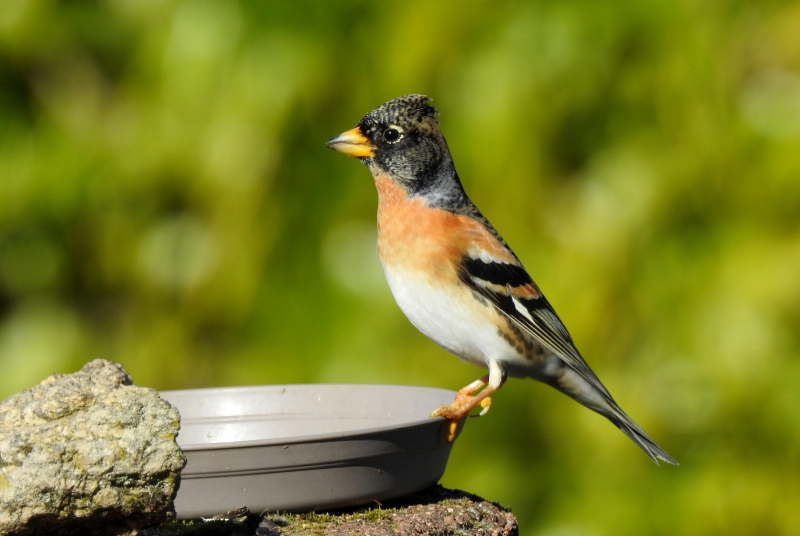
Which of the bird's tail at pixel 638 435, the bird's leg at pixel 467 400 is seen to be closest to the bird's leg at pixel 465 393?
the bird's leg at pixel 467 400

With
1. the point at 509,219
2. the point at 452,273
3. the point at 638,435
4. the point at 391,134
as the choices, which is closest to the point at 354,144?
the point at 391,134

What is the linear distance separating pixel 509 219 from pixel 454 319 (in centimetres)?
108

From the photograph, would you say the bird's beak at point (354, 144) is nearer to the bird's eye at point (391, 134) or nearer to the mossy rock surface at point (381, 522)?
the bird's eye at point (391, 134)

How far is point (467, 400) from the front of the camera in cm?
331

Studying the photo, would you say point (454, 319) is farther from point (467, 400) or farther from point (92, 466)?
point (92, 466)

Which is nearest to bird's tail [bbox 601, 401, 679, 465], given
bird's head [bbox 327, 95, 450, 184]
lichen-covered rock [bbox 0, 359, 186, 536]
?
bird's head [bbox 327, 95, 450, 184]

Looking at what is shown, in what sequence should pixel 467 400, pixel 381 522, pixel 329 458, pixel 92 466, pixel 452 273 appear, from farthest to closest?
pixel 452 273 < pixel 467 400 < pixel 381 522 < pixel 329 458 < pixel 92 466

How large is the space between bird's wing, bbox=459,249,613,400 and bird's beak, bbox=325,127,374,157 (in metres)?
0.58

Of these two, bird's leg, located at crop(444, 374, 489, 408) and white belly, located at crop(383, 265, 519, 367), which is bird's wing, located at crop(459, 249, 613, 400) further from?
bird's leg, located at crop(444, 374, 489, 408)

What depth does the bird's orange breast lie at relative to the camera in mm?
3436

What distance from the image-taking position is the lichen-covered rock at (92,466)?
1909mm

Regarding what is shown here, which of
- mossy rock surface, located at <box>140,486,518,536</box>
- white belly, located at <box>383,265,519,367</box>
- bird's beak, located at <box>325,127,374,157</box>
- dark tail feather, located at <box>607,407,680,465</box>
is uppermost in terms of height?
bird's beak, located at <box>325,127,374,157</box>

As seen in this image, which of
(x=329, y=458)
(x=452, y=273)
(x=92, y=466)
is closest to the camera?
(x=92, y=466)

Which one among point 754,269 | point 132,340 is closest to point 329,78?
point 132,340
